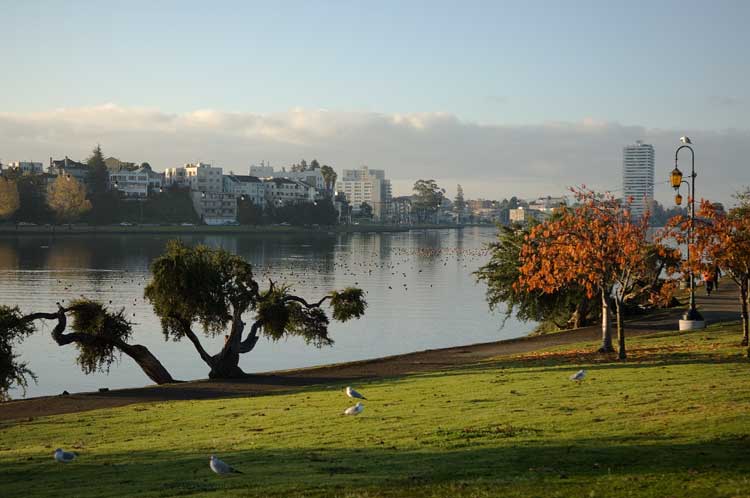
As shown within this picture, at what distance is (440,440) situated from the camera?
19.4 m

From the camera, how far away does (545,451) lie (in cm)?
1734

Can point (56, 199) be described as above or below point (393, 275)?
above

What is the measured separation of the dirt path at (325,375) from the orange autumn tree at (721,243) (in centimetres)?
1075

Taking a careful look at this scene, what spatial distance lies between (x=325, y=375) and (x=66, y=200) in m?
168

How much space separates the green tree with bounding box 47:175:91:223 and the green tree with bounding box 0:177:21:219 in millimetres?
8216

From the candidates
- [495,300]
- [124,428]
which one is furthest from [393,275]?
[124,428]

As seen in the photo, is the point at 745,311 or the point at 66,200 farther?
the point at 66,200

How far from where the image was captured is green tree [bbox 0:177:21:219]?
596 feet

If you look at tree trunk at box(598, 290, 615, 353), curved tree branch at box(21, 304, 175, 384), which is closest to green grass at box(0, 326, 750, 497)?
tree trunk at box(598, 290, 615, 353)

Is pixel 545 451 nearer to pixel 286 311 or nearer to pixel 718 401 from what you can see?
pixel 718 401

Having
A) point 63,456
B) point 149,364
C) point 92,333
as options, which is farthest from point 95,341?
point 63,456

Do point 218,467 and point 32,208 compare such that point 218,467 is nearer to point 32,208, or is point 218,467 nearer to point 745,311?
point 745,311

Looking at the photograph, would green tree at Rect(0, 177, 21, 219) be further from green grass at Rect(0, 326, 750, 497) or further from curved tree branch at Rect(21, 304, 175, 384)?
green grass at Rect(0, 326, 750, 497)

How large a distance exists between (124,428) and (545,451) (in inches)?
535
